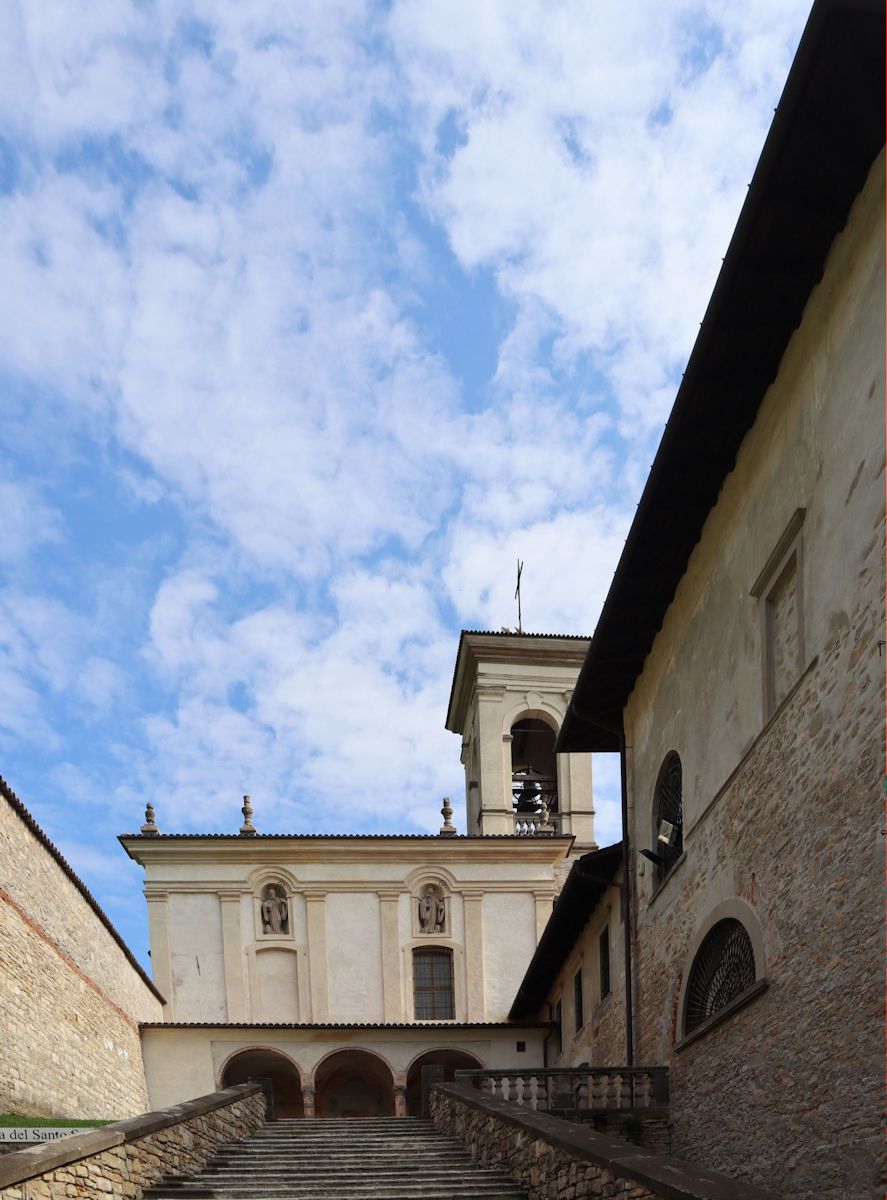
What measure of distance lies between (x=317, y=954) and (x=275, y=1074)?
9.02 ft

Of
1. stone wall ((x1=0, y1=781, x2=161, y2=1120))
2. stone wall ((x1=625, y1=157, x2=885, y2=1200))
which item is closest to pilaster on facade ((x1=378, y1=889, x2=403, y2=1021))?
stone wall ((x1=0, y1=781, x2=161, y2=1120))

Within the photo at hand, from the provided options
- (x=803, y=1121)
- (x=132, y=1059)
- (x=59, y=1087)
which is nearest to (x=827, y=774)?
(x=803, y=1121)

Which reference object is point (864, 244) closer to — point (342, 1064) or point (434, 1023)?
point (434, 1023)

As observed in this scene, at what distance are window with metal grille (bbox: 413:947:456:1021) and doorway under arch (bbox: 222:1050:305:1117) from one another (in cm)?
313

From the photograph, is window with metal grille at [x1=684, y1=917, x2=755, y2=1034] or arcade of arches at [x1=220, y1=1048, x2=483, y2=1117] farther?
arcade of arches at [x1=220, y1=1048, x2=483, y2=1117]

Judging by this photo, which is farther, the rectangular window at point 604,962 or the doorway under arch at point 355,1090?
the doorway under arch at point 355,1090

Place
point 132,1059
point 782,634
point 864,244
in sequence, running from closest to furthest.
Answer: point 864,244
point 782,634
point 132,1059

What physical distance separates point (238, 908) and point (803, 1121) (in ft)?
69.1

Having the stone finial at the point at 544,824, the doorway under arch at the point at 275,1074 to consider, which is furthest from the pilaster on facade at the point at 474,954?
the doorway under arch at the point at 275,1074

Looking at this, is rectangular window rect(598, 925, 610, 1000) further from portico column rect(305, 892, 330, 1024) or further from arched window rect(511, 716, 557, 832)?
arched window rect(511, 716, 557, 832)

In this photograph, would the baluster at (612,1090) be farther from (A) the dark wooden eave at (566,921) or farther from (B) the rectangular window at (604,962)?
(B) the rectangular window at (604,962)

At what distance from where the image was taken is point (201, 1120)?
12.5 m

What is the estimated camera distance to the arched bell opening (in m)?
31.5

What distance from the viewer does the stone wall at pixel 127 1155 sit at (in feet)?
25.6
